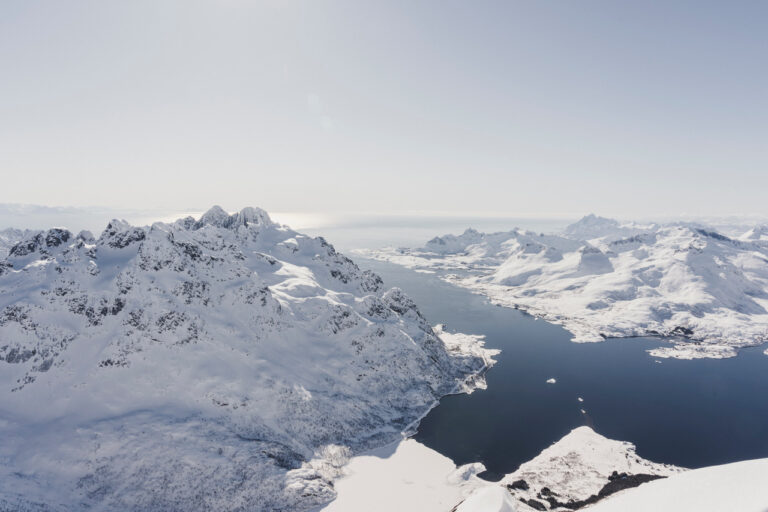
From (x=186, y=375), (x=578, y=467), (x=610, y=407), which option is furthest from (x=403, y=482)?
(x=610, y=407)

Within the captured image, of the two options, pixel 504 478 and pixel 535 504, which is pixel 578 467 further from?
pixel 504 478

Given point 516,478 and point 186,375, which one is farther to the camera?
point 186,375

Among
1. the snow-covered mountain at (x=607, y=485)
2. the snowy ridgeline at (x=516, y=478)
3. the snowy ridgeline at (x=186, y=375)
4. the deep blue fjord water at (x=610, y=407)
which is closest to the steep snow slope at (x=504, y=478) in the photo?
the snowy ridgeline at (x=516, y=478)

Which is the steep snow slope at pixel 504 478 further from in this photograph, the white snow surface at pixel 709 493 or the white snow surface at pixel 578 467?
the white snow surface at pixel 709 493

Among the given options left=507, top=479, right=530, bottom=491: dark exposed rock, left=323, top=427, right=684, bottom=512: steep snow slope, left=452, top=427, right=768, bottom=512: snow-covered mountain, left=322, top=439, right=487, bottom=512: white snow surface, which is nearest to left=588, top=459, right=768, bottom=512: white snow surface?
left=452, top=427, right=768, bottom=512: snow-covered mountain

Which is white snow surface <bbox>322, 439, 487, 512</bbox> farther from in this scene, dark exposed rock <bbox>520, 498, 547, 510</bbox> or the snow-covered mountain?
dark exposed rock <bbox>520, 498, 547, 510</bbox>

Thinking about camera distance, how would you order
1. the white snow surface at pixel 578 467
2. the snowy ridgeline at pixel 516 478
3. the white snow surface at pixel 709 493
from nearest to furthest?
the white snow surface at pixel 709 493, the snowy ridgeline at pixel 516 478, the white snow surface at pixel 578 467
